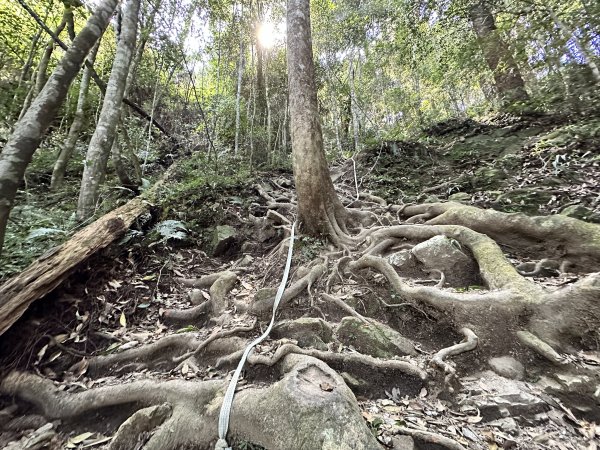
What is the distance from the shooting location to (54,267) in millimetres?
3041

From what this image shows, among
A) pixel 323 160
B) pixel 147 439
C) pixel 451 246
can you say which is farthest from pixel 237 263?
pixel 451 246

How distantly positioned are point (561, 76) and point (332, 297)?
22.3 feet

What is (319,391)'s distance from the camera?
76.2 inches

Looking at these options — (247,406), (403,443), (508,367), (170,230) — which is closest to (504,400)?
(508,367)

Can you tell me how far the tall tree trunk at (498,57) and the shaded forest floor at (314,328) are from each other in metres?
2.37

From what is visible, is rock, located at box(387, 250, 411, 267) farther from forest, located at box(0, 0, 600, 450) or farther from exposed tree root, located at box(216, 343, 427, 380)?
exposed tree root, located at box(216, 343, 427, 380)

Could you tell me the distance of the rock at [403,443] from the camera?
1806 millimetres

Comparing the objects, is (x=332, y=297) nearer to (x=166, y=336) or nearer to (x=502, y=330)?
(x=502, y=330)

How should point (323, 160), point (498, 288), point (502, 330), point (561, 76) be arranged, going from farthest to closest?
1. point (561, 76)
2. point (323, 160)
3. point (498, 288)
4. point (502, 330)

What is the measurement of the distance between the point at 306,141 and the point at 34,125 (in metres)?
3.19

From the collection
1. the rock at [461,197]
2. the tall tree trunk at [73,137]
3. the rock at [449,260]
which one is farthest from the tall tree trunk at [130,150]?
the rock at [461,197]

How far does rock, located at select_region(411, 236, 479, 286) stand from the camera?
3.38 m

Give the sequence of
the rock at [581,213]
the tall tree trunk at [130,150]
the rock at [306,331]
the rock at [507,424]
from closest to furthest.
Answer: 1. the rock at [507,424]
2. the rock at [306,331]
3. the rock at [581,213]
4. the tall tree trunk at [130,150]

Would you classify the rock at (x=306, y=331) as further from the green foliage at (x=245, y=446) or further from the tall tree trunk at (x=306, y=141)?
the tall tree trunk at (x=306, y=141)
